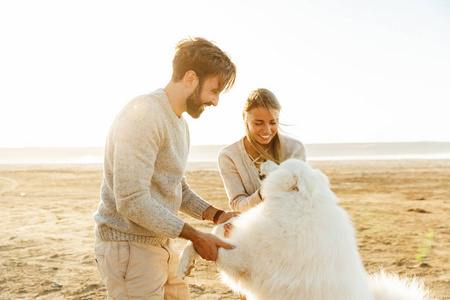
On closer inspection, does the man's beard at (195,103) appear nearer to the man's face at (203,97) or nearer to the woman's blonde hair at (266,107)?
the man's face at (203,97)

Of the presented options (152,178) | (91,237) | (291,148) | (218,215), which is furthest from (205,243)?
(91,237)

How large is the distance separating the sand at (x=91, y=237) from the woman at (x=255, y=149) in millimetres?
1483

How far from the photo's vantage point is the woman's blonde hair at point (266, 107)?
3152 millimetres

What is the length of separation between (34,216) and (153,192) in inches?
312

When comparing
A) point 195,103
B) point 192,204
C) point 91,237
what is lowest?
point 91,237

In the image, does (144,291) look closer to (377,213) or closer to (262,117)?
(262,117)

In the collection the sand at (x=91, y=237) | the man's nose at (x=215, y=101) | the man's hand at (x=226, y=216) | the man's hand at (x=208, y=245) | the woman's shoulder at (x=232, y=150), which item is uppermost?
the man's nose at (x=215, y=101)

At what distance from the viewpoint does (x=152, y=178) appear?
2484 millimetres

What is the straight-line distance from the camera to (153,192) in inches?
98.1

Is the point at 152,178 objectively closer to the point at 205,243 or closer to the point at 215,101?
the point at 205,243

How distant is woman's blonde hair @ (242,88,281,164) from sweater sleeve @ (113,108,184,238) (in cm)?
116

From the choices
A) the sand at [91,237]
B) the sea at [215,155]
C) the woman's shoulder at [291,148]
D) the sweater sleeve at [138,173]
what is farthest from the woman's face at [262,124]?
the sea at [215,155]

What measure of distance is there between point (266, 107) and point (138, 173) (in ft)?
4.59

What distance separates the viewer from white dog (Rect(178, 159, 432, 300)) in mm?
2258
